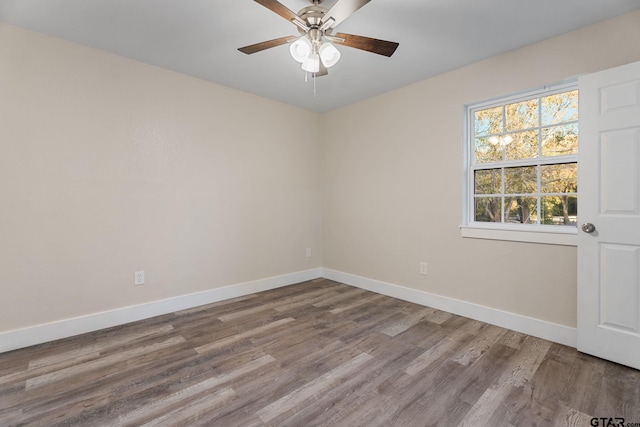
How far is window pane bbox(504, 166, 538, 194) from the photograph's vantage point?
263 centimetres

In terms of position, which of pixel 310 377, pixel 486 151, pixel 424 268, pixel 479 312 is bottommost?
pixel 310 377

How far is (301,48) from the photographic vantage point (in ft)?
6.15

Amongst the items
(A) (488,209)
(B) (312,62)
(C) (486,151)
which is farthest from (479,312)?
(B) (312,62)

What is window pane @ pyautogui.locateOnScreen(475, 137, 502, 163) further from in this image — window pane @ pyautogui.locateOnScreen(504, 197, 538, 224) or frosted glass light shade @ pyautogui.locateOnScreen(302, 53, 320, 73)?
frosted glass light shade @ pyautogui.locateOnScreen(302, 53, 320, 73)

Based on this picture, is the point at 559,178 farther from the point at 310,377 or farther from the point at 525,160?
the point at 310,377

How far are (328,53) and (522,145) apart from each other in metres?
2.02

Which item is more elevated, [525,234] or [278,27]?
[278,27]

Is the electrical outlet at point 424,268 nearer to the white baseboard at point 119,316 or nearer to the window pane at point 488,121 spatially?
the window pane at point 488,121

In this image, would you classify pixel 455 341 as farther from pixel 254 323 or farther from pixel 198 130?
pixel 198 130

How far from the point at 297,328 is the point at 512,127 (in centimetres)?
277

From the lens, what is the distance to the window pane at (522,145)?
262cm

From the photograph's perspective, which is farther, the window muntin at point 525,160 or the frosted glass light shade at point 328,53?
the window muntin at point 525,160

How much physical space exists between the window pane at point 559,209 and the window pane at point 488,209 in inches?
14.0

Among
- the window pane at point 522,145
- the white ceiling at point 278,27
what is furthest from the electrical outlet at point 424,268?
the white ceiling at point 278,27
